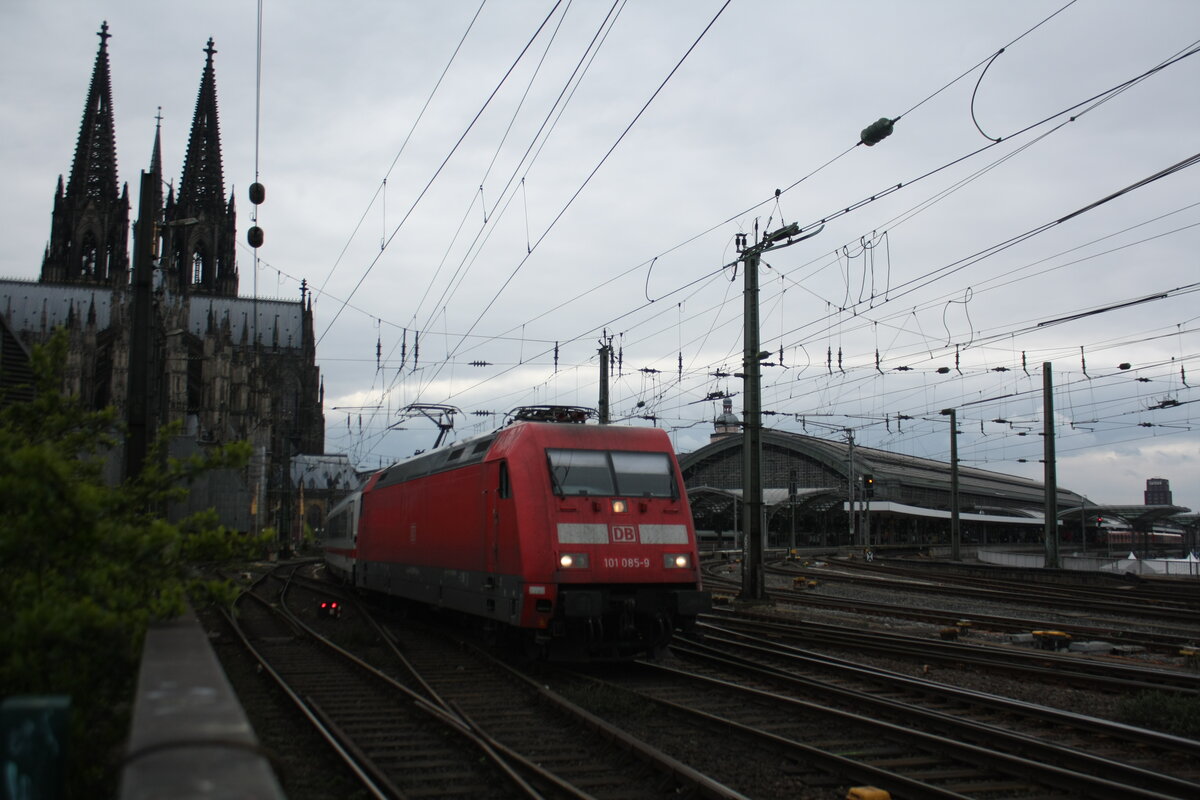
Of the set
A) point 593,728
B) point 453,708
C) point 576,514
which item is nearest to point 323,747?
point 453,708

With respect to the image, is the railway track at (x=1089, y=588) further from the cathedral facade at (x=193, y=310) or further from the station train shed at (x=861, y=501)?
the cathedral facade at (x=193, y=310)

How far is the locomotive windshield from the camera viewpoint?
13.2m

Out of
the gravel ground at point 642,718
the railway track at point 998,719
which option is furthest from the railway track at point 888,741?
the gravel ground at point 642,718

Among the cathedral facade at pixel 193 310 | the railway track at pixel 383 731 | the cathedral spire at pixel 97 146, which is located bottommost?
the railway track at pixel 383 731

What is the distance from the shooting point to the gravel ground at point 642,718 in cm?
758

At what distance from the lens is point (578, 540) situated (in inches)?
500

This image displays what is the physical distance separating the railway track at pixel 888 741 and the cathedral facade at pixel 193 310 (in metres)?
63.9

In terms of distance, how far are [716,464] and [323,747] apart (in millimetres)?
83079

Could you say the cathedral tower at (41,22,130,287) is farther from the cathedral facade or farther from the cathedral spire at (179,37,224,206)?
the cathedral spire at (179,37,224,206)

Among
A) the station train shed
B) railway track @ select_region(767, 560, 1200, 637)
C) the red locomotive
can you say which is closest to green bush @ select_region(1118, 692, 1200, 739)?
the red locomotive

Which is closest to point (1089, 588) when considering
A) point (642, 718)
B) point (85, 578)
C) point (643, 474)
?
point (643, 474)

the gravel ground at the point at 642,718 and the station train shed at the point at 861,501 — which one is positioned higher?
the station train shed at the point at 861,501

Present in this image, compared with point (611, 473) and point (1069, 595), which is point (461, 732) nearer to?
point (611, 473)

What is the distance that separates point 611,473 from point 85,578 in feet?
28.6
